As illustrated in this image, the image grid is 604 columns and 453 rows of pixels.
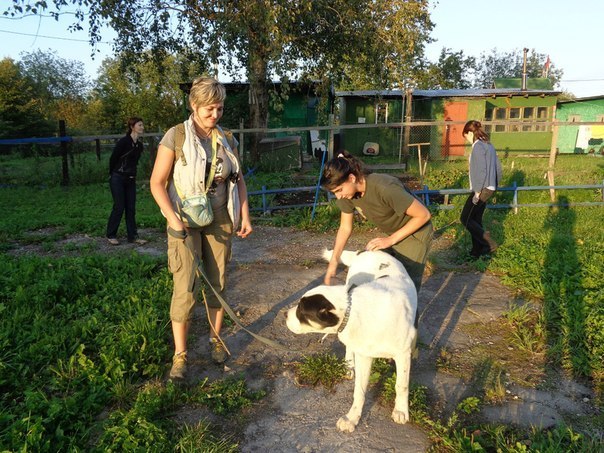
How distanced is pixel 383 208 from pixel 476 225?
123 inches

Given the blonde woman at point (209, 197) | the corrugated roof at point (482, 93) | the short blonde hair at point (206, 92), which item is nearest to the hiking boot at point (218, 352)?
the blonde woman at point (209, 197)

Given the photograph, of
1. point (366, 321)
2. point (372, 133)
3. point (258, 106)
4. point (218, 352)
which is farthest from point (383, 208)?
point (372, 133)

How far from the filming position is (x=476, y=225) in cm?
573

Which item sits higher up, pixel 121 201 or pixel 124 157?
pixel 124 157

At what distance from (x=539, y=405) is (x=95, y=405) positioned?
9.69 feet

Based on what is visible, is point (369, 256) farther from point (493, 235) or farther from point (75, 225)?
point (75, 225)

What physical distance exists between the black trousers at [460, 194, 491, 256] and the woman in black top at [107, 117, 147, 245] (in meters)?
4.83

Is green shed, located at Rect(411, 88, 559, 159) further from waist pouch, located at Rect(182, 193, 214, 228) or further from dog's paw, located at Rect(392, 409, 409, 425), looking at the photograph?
dog's paw, located at Rect(392, 409, 409, 425)

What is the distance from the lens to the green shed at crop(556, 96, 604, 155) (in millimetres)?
22766

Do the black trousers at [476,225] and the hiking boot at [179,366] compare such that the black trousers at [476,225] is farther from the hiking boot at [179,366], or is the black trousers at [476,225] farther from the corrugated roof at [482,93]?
the corrugated roof at [482,93]

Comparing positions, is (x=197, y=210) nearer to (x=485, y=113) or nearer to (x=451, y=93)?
(x=451, y=93)

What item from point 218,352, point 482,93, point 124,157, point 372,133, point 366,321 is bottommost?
point 218,352

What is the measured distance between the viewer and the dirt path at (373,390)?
2652 mm

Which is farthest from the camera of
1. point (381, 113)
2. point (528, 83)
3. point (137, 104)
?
point (528, 83)
